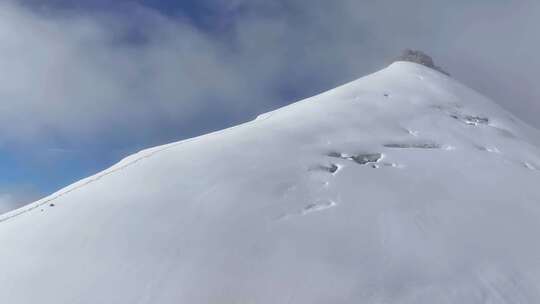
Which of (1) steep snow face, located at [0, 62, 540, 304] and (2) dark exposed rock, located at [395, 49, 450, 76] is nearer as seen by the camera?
(1) steep snow face, located at [0, 62, 540, 304]

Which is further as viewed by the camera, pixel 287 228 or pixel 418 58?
pixel 418 58

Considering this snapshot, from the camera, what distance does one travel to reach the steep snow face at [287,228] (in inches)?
411

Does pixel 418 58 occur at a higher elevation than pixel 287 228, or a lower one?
higher

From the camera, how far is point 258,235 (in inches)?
485

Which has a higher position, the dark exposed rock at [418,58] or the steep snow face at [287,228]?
the dark exposed rock at [418,58]

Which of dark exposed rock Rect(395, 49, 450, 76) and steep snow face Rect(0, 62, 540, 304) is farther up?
dark exposed rock Rect(395, 49, 450, 76)

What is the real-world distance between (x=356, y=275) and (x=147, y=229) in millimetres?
5204

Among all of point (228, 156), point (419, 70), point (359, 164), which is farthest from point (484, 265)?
point (419, 70)

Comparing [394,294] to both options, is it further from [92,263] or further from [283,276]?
[92,263]

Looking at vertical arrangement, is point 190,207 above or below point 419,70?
below

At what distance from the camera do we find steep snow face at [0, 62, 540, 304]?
10.4 metres

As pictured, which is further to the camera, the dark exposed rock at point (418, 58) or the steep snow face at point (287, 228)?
the dark exposed rock at point (418, 58)

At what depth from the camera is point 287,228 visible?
1280 centimetres

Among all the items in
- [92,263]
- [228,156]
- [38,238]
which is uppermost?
[228,156]
